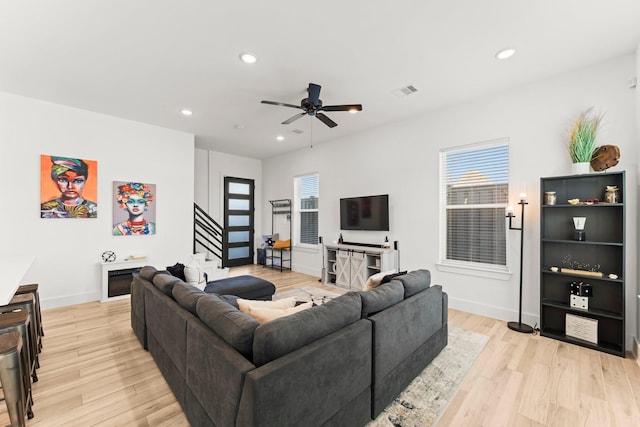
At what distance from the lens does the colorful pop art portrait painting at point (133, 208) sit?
468cm

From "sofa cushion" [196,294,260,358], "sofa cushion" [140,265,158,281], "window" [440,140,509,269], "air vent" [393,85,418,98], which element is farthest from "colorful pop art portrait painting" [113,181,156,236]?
"window" [440,140,509,269]

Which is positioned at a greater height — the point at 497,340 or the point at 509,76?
the point at 509,76

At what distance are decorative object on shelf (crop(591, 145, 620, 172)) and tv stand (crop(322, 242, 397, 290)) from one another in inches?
110

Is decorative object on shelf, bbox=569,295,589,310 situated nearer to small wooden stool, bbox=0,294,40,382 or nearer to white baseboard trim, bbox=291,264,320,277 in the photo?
white baseboard trim, bbox=291,264,320,277

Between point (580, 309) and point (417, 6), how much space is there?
137 inches

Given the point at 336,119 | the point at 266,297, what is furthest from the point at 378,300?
the point at 336,119

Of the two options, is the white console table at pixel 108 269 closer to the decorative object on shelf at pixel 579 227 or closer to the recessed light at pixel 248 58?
the recessed light at pixel 248 58

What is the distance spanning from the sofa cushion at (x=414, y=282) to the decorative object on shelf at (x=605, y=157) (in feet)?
7.34

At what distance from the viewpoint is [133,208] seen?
483 cm

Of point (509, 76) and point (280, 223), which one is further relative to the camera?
point (280, 223)

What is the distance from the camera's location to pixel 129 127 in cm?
477

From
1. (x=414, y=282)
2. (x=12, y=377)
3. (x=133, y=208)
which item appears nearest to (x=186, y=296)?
(x=12, y=377)

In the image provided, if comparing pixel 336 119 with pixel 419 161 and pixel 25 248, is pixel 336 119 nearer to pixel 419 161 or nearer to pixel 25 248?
pixel 419 161

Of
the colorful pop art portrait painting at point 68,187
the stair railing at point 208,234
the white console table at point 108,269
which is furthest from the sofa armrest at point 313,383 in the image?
the stair railing at point 208,234
